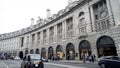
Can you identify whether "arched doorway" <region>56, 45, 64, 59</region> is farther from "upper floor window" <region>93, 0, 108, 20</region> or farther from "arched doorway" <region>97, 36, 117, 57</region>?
"upper floor window" <region>93, 0, 108, 20</region>

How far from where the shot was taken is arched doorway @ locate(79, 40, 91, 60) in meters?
31.4

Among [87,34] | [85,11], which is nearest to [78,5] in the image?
[85,11]

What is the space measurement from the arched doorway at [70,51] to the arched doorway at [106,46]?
9714 millimetres

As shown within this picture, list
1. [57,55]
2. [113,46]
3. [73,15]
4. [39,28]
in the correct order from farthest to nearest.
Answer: [39,28] < [57,55] < [73,15] < [113,46]

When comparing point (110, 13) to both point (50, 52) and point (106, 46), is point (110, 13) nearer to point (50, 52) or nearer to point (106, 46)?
point (106, 46)

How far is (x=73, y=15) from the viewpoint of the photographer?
123ft

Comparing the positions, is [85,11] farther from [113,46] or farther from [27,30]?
[27,30]

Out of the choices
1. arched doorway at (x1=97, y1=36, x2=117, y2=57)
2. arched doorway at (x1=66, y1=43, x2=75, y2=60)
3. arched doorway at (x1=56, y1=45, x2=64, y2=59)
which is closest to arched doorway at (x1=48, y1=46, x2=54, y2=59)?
arched doorway at (x1=56, y1=45, x2=64, y2=59)

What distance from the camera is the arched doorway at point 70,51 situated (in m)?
36.8

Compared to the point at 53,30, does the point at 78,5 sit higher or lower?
higher

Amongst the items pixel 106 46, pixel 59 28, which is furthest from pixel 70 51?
pixel 106 46

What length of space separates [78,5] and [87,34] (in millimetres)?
9027

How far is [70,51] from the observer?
38.0 metres

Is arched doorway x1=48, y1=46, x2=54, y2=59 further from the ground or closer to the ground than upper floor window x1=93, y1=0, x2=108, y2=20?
closer to the ground
